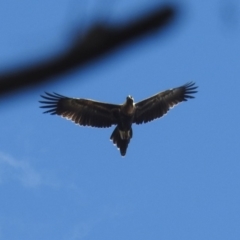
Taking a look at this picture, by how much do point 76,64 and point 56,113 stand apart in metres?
20.3

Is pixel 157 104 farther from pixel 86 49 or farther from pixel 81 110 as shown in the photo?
pixel 86 49

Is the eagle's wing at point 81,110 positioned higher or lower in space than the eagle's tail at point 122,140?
higher

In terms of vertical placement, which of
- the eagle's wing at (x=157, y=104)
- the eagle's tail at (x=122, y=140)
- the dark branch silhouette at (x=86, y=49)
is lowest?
the dark branch silhouette at (x=86, y=49)

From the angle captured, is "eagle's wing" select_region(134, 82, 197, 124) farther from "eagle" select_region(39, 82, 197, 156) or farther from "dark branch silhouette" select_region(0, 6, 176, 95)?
"dark branch silhouette" select_region(0, 6, 176, 95)

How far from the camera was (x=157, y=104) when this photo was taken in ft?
73.6

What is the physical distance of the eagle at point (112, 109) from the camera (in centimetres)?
2128

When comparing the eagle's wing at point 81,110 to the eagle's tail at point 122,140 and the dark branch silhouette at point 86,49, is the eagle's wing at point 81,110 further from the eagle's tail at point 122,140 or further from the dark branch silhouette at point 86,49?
the dark branch silhouette at point 86,49

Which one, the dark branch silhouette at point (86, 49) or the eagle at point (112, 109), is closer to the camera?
the dark branch silhouette at point (86, 49)

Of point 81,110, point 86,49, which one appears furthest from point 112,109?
point 86,49

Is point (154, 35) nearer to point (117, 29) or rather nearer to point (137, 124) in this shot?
point (117, 29)

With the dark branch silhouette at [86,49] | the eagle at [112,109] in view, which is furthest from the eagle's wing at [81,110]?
the dark branch silhouette at [86,49]

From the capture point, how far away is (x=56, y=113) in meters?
22.2

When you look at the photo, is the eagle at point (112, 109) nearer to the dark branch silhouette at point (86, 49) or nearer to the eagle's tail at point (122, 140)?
the eagle's tail at point (122, 140)

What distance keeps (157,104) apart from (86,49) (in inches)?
806
